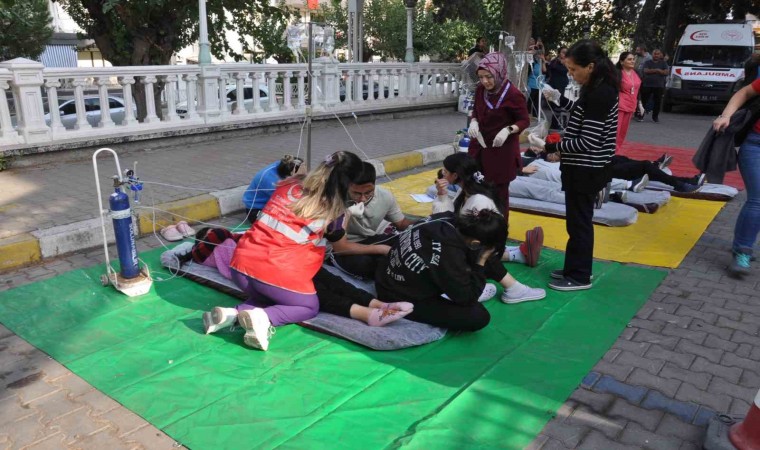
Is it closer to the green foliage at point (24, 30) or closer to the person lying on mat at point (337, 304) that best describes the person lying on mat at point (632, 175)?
the person lying on mat at point (337, 304)

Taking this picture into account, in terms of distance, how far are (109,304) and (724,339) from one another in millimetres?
4068

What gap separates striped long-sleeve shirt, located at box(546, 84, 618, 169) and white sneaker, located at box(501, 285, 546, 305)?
37.4 inches

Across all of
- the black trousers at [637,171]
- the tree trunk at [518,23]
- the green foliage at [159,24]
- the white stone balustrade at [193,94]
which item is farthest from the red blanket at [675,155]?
the green foliage at [159,24]

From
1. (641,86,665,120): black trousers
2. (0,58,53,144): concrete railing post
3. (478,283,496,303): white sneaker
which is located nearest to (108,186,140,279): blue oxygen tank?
(478,283,496,303): white sneaker

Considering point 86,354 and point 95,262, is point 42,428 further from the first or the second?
point 95,262

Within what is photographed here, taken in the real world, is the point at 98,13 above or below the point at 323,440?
above

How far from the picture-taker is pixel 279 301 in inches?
149

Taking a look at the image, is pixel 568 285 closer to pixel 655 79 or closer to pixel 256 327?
pixel 256 327

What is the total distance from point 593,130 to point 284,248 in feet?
7.39

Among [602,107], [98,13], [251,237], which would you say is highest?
[98,13]

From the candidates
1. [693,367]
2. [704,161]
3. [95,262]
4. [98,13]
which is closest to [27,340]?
[95,262]

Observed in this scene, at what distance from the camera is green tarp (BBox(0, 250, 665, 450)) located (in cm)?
290

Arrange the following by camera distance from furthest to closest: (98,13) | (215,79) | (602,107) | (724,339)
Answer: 1. (98,13)
2. (215,79)
3. (602,107)
4. (724,339)

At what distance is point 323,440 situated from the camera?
2.81 meters
